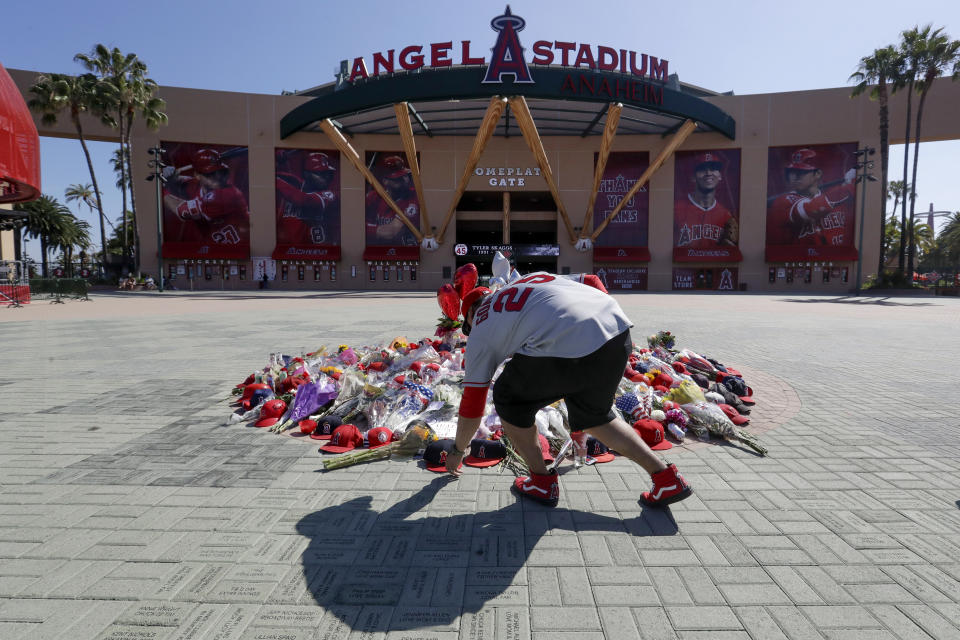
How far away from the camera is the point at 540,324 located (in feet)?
7.57

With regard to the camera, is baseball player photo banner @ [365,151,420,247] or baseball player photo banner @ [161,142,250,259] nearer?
baseball player photo banner @ [161,142,250,259]

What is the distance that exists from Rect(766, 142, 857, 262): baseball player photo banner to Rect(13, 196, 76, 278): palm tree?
55822 mm

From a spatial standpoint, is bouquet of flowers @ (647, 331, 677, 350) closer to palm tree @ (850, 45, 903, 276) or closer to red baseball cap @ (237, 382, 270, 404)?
red baseball cap @ (237, 382, 270, 404)

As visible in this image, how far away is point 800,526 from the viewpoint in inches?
98.3

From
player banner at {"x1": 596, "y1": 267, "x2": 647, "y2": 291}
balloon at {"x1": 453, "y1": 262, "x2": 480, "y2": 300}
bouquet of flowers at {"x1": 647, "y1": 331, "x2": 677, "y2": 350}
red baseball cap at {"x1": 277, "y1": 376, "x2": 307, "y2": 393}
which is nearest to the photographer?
balloon at {"x1": 453, "y1": 262, "x2": 480, "y2": 300}

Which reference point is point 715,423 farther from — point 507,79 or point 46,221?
point 46,221

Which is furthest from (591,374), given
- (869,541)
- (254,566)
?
(254,566)

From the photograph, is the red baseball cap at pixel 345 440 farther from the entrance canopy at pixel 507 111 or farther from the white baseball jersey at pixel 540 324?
the entrance canopy at pixel 507 111

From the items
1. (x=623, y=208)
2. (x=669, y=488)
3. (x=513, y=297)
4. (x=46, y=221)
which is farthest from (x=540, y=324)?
(x=46, y=221)

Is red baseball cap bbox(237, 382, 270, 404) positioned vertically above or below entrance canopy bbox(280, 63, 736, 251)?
below

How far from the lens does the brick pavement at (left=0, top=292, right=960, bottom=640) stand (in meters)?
1.81

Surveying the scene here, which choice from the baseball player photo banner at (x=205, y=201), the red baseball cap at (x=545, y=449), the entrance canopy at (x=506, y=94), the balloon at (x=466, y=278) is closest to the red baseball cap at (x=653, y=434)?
the red baseball cap at (x=545, y=449)

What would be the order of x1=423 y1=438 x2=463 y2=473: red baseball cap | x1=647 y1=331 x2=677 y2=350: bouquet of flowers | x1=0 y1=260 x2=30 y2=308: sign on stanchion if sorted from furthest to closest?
x1=0 y1=260 x2=30 y2=308: sign on stanchion < x1=647 y1=331 x2=677 y2=350: bouquet of flowers < x1=423 y1=438 x2=463 y2=473: red baseball cap

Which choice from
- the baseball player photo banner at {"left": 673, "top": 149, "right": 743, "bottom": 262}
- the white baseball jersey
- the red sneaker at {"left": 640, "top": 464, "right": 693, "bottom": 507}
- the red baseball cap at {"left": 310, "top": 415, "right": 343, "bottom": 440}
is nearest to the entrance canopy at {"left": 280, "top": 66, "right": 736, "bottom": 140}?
the baseball player photo banner at {"left": 673, "top": 149, "right": 743, "bottom": 262}
